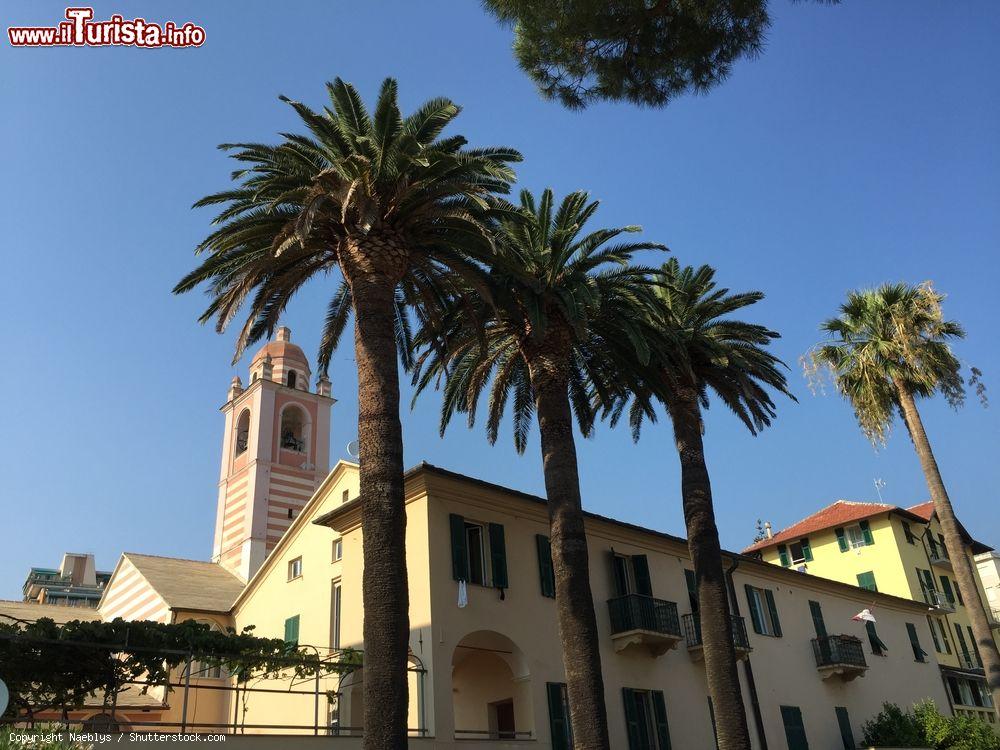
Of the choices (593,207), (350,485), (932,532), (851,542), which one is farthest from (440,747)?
(932,532)

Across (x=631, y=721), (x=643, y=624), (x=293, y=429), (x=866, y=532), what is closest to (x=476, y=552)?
(x=643, y=624)

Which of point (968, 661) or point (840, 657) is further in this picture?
point (968, 661)

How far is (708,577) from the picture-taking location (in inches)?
840

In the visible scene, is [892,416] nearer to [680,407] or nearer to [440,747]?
[680,407]

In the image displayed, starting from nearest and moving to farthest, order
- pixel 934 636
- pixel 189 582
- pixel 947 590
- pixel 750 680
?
pixel 750 680
pixel 189 582
pixel 934 636
pixel 947 590

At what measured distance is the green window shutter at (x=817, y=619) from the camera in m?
32.9

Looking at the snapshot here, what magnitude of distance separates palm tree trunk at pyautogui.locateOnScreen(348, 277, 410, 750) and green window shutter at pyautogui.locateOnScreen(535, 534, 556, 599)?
29.8 ft

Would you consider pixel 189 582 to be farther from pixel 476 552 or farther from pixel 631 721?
pixel 631 721

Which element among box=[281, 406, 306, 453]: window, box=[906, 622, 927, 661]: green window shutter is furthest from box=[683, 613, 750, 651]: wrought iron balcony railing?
box=[281, 406, 306, 453]: window

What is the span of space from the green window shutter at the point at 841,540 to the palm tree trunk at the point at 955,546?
A: 17080 millimetres

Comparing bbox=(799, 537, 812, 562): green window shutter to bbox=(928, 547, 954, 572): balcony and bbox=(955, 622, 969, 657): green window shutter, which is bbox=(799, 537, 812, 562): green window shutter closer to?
bbox=(928, 547, 954, 572): balcony

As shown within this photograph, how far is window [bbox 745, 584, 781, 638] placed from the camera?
1179 inches

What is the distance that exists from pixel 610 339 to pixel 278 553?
14.5m

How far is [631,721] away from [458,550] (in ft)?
22.8
